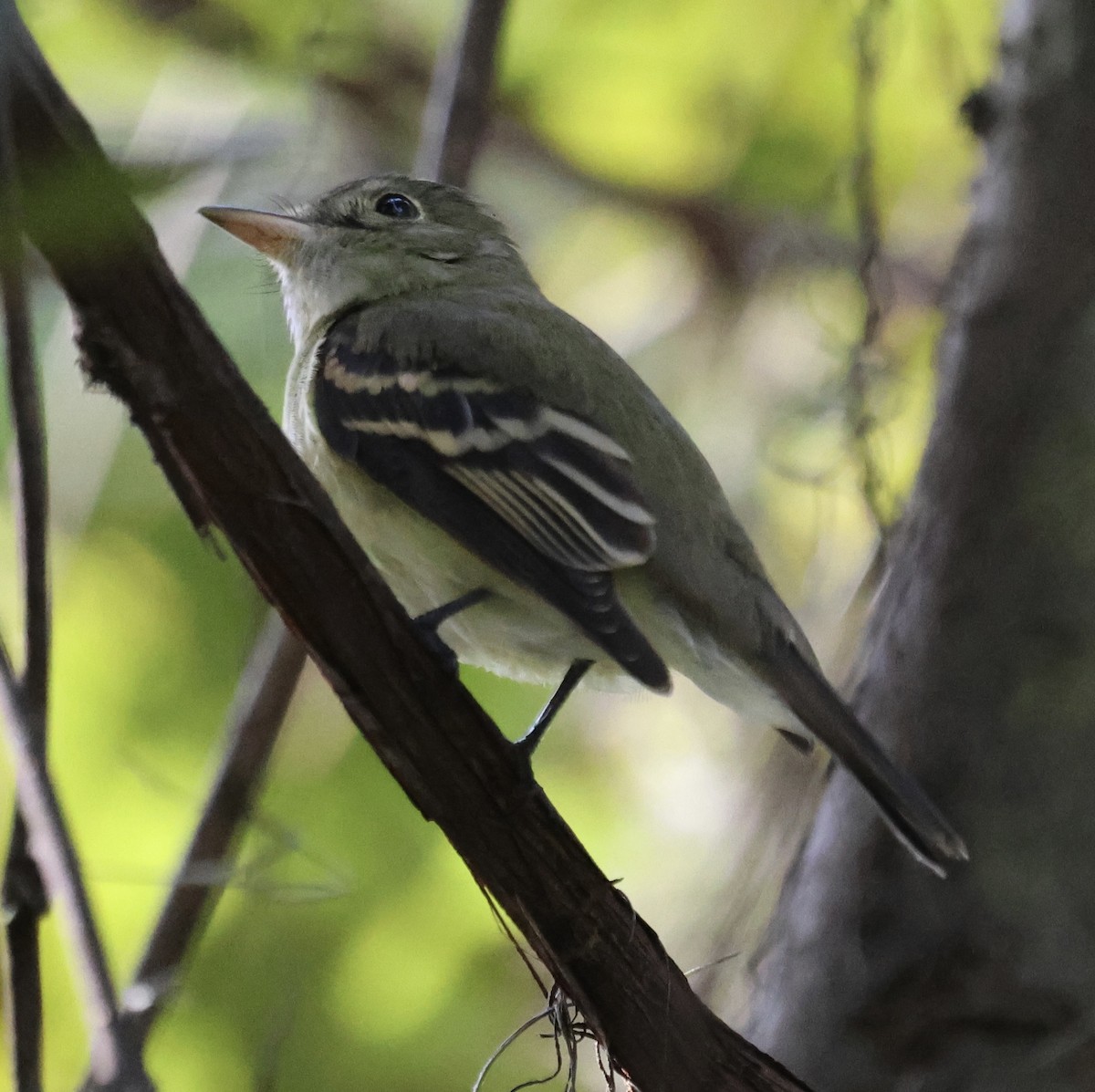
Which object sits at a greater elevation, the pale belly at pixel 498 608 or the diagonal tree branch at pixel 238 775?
the pale belly at pixel 498 608

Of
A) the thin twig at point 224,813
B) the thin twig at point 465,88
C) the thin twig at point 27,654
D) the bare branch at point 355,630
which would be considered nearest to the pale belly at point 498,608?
the thin twig at point 224,813

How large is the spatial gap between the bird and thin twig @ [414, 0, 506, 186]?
0.55 m

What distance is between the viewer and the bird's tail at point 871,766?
279 centimetres

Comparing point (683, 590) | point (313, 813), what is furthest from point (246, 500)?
point (313, 813)

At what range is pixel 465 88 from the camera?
11.7 ft

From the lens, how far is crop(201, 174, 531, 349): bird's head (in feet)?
12.0

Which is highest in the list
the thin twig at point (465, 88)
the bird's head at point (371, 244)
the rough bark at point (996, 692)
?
the thin twig at point (465, 88)

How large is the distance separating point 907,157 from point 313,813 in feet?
9.46

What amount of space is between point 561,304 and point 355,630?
3436mm

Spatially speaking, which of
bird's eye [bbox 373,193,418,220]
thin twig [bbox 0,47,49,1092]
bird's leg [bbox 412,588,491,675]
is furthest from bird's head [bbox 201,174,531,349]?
thin twig [bbox 0,47,49,1092]

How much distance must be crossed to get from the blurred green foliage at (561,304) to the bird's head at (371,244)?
16 cm

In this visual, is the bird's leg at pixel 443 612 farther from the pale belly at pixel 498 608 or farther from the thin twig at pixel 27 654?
the thin twig at pixel 27 654

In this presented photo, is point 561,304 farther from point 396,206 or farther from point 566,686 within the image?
point 566,686

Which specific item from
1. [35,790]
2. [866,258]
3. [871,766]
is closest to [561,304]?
[866,258]
